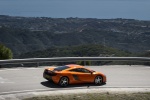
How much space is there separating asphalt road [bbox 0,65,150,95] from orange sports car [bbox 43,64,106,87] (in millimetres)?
308

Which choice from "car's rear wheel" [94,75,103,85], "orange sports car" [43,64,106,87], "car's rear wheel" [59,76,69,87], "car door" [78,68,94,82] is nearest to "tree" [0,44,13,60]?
"orange sports car" [43,64,106,87]

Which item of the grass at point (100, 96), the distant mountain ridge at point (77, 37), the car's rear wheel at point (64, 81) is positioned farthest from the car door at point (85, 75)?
the distant mountain ridge at point (77, 37)

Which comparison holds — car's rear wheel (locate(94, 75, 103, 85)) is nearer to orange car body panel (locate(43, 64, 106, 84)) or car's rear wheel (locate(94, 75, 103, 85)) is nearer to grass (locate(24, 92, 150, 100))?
orange car body panel (locate(43, 64, 106, 84))

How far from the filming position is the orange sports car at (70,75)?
18641 mm

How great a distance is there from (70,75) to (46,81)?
181 centimetres

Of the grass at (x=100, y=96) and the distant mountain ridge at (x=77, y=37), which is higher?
the distant mountain ridge at (x=77, y=37)

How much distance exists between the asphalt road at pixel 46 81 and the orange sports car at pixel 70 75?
0.31 meters

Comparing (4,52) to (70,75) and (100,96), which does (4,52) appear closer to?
Answer: (70,75)

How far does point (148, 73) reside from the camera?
24938mm

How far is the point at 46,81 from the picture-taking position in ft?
66.3

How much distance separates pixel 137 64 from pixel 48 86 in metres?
13.3

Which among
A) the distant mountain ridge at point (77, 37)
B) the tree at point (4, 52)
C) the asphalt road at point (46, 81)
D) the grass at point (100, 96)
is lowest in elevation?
the grass at point (100, 96)

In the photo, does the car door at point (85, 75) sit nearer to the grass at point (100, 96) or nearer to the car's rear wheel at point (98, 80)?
the car's rear wheel at point (98, 80)

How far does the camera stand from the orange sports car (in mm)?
18641
